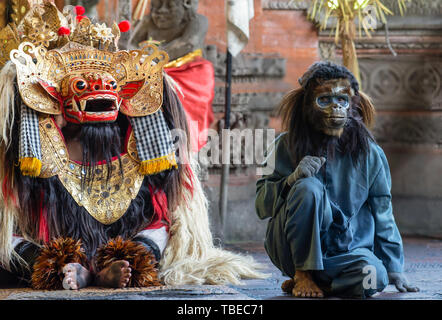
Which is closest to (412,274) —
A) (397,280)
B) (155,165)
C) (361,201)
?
(397,280)

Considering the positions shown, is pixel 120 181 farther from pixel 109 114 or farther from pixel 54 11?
pixel 54 11

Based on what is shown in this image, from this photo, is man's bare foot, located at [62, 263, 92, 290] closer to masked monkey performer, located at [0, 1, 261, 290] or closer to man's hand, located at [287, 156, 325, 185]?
masked monkey performer, located at [0, 1, 261, 290]

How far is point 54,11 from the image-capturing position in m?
3.61

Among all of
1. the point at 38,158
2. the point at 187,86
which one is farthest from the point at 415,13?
the point at 38,158

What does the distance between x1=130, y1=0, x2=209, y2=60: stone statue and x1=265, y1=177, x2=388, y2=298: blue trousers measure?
2.49 m

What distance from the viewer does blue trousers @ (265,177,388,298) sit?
2871mm

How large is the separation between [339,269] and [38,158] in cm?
148

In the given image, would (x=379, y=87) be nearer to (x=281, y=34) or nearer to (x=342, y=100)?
(x=281, y=34)

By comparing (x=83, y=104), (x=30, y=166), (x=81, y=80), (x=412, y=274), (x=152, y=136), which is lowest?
(x=412, y=274)

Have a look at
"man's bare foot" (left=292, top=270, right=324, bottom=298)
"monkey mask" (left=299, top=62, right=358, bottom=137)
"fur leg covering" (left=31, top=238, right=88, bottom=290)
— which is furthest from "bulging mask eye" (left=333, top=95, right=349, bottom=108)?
"fur leg covering" (left=31, top=238, right=88, bottom=290)

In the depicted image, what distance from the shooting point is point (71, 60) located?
3570 millimetres

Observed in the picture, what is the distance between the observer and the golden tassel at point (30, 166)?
3383 mm

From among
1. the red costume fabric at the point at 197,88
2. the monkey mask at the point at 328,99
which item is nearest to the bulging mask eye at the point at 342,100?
the monkey mask at the point at 328,99

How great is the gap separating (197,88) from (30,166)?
5.81 feet
